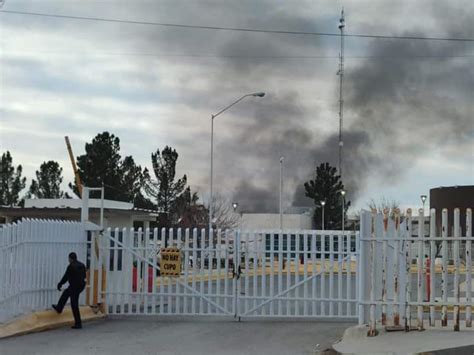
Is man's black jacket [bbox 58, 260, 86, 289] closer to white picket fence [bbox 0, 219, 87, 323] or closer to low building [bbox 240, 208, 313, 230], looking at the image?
white picket fence [bbox 0, 219, 87, 323]

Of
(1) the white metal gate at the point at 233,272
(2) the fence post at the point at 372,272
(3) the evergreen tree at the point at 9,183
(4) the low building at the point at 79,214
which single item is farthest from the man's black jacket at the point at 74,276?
(3) the evergreen tree at the point at 9,183

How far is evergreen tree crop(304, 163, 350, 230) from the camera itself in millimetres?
73312

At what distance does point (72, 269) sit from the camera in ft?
46.3

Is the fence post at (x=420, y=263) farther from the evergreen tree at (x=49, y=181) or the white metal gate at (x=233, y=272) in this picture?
the evergreen tree at (x=49, y=181)

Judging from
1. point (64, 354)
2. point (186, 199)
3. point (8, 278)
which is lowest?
point (64, 354)

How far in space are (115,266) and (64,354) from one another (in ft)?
15.8

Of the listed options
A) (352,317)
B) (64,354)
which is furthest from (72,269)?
(352,317)

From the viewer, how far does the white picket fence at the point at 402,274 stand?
1074cm

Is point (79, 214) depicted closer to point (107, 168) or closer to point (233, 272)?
point (233, 272)

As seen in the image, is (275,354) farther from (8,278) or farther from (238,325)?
(8,278)

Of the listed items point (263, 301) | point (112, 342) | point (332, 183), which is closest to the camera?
point (112, 342)

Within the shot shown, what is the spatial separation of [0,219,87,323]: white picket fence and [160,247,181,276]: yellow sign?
6.71ft

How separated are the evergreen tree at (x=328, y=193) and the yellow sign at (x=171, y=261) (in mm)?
58382

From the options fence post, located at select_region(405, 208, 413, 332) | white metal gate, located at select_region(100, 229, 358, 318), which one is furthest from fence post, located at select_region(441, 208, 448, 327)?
white metal gate, located at select_region(100, 229, 358, 318)
